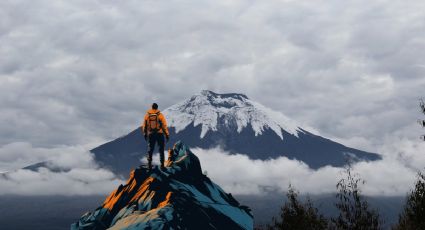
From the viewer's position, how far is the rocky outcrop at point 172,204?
28.3m

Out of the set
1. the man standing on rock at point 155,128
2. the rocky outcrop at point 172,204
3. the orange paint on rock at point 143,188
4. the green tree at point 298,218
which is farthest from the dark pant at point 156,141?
the green tree at point 298,218

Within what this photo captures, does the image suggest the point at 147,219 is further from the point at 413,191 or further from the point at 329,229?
the point at 329,229

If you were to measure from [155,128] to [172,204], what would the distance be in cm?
494

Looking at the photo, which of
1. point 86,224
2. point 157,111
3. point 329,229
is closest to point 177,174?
point 157,111

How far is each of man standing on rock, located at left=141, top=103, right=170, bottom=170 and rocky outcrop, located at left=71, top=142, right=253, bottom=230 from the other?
149cm

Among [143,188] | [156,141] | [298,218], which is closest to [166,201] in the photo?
[143,188]

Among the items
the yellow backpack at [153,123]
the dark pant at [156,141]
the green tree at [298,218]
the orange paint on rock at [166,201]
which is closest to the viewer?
the orange paint on rock at [166,201]

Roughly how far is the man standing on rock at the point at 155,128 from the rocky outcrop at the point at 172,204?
58.5 inches

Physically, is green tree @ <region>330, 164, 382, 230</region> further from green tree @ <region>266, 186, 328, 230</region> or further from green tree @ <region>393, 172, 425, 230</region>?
green tree @ <region>266, 186, 328, 230</region>

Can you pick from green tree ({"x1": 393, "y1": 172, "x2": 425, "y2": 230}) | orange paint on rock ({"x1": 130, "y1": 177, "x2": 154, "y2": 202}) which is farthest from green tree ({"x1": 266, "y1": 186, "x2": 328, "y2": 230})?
orange paint on rock ({"x1": 130, "y1": 177, "x2": 154, "y2": 202})

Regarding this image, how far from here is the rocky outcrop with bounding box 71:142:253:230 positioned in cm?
2827

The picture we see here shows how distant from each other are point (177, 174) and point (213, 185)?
8.54 ft

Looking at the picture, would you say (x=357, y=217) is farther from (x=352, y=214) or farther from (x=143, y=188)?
(x=143, y=188)

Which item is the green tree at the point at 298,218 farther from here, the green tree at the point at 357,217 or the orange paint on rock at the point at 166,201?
the orange paint on rock at the point at 166,201
